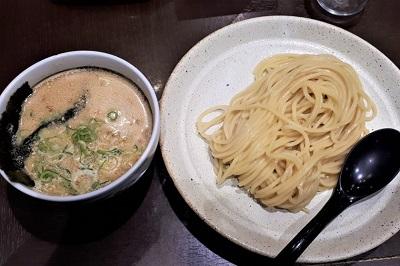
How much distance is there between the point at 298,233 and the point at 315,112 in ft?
1.56

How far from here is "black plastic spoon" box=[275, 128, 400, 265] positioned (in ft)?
4.53

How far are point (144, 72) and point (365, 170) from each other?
0.88 m

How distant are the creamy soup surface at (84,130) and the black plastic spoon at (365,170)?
1.99 feet

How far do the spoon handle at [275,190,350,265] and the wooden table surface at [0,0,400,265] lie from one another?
0.17m

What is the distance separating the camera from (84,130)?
1.34 meters

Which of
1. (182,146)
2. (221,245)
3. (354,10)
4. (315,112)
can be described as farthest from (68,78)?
(354,10)

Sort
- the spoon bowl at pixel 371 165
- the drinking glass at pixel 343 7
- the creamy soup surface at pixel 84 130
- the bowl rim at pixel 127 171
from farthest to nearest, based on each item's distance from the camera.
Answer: the drinking glass at pixel 343 7
the spoon bowl at pixel 371 165
the creamy soup surface at pixel 84 130
the bowl rim at pixel 127 171

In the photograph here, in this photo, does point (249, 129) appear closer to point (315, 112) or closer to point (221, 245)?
point (315, 112)

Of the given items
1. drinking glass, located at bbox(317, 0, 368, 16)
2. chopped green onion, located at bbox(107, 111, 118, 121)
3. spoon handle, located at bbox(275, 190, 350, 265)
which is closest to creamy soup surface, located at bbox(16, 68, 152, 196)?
chopped green onion, located at bbox(107, 111, 118, 121)

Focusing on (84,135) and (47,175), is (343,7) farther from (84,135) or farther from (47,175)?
(47,175)

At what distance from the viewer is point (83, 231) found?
144 cm

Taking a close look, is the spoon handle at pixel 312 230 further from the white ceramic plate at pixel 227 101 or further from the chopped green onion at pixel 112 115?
the chopped green onion at pixel 112 115

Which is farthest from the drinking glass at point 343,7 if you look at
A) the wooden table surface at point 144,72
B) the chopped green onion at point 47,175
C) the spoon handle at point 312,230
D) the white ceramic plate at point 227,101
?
the chopped green onion at point 47,175

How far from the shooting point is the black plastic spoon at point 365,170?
1381mm
